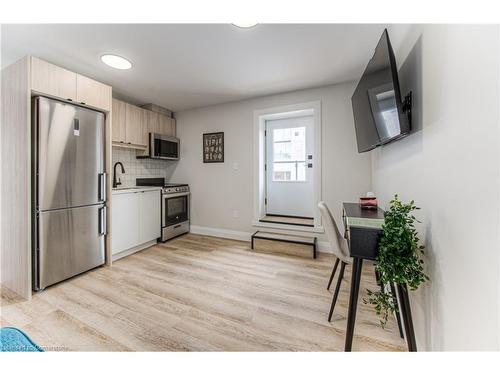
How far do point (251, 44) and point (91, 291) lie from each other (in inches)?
111

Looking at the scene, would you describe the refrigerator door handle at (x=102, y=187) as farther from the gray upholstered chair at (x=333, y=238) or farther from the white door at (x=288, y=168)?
the white door at (x=288, y=168)

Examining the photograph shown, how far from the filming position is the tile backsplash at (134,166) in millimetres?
3361

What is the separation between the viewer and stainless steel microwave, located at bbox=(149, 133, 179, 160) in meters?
3.50

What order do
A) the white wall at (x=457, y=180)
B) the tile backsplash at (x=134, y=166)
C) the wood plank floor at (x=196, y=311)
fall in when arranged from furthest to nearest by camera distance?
the tile backsplash at (x=134, y=166) < the wood plank floor at (x=196, y=311) < the white wall at (x=457, y=180)

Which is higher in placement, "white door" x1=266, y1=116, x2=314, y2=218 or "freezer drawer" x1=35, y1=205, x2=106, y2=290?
"white door" x1=266, y1=116, x2=314, y2=218

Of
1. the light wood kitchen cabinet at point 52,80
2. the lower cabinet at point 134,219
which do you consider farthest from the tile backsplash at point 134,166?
the light wood kitchen cabinet at point 52,80

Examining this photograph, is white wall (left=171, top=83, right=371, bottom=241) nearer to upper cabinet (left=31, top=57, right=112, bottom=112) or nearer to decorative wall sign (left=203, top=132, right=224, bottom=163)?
decorative wall sign (left=203, top=132, right=224, bottom=163)

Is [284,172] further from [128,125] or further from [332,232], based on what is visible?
[128,125]

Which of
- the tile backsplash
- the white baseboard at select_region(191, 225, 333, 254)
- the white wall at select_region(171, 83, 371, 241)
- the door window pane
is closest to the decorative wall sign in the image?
the white wall at select_region(171, 83, 371, 241)

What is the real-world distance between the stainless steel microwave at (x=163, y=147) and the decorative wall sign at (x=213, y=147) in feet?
1.94

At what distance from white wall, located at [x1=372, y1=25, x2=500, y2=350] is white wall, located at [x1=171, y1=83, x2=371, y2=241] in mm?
1681

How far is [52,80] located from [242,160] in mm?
2429

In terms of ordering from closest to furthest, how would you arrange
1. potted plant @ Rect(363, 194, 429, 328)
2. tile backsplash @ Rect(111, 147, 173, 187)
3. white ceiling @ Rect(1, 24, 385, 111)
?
potted plant @ Rect(363, 194, 429, 328) < white ceiling @ Rect(1, 24, 385, 111) < tile backsplash @ Rect(111, 147, 173, 187)
